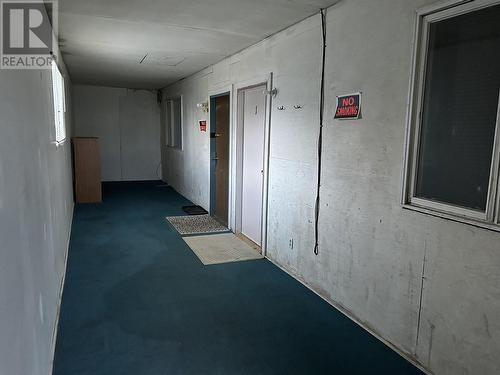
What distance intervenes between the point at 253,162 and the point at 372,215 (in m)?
2.31

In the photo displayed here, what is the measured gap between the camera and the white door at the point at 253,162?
15.0 feet

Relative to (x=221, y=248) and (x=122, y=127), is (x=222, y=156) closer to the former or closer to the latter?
(x=221, y=248)

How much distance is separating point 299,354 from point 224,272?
1508mm

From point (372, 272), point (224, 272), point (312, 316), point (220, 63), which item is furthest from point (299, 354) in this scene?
point (220, 63)

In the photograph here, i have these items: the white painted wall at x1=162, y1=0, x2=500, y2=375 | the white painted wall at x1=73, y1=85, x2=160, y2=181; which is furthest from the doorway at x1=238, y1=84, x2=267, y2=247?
the white painted wall at x1=73, y1=85, x2=160, y2=181

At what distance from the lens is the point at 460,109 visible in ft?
6.93

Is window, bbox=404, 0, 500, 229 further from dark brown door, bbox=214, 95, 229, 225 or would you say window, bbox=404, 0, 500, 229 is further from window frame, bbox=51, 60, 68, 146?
dark brown door, bbox=214, 95, 229, 225

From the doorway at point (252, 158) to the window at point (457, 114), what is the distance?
2225 millimetres

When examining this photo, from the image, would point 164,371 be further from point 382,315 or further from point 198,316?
point 382,315

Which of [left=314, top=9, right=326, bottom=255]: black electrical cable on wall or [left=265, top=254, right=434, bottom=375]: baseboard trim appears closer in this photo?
[left=265, top=254, right=434, bottom=375]: baseboard trim

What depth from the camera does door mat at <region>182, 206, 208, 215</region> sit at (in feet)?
21.1

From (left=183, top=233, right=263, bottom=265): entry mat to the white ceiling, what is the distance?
2.50m

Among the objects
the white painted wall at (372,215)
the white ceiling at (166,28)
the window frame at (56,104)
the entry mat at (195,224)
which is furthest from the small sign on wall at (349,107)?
the entry mat at (195,224)

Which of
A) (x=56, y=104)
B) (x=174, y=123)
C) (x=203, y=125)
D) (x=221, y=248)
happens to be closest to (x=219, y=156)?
(x=203, y=125)
